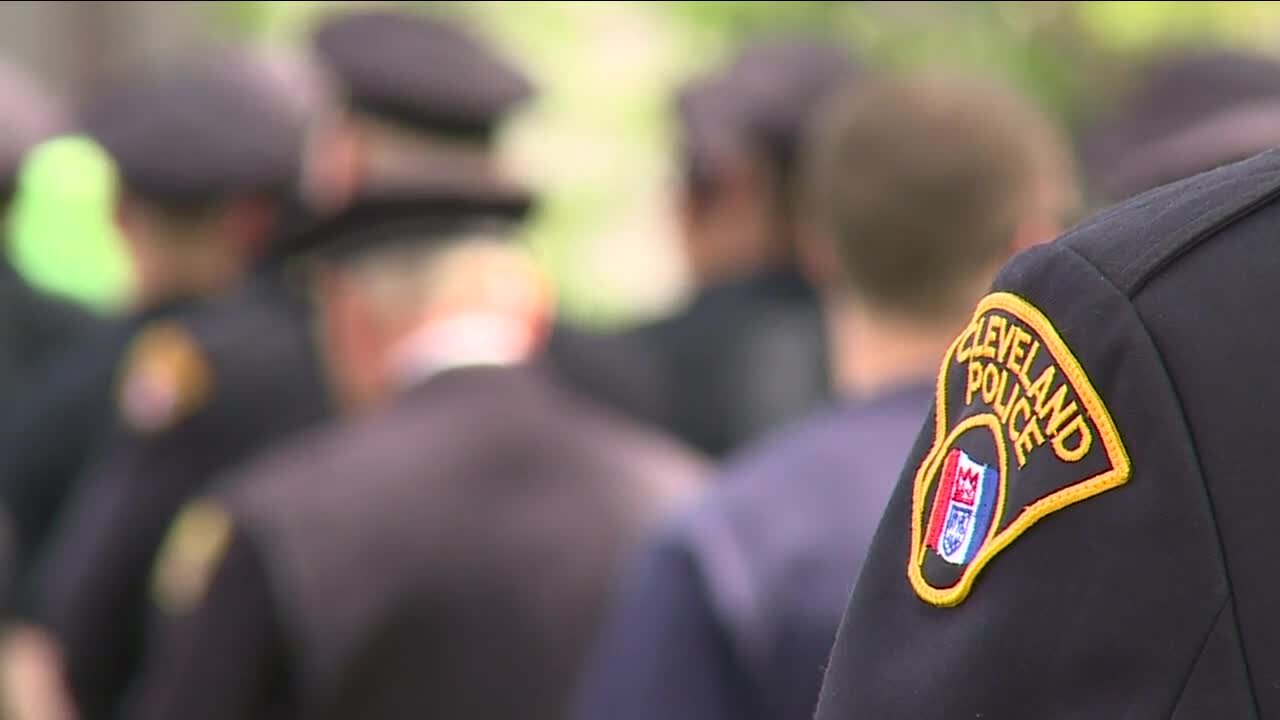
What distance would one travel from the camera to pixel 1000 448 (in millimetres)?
1185

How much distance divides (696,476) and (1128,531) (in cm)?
204

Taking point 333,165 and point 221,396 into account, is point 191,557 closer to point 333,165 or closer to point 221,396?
point 221,396

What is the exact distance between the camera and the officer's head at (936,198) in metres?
2.46

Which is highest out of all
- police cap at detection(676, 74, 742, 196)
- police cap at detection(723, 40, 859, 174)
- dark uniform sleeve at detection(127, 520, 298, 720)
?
police cap at detection(723, 40, 859, 174)

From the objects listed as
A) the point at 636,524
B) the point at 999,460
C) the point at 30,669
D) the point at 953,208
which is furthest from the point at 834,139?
the point at 30,669

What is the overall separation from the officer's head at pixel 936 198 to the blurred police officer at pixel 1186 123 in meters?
0.14

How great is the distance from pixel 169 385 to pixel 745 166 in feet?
4.53

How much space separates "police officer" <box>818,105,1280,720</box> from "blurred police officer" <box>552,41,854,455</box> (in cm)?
279

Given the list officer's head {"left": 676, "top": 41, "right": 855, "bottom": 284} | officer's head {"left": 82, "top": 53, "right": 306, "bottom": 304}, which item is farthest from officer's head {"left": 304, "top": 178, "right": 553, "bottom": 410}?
officer's head {"left": 676, "top": 41, "right": 855, "bottom": 284}

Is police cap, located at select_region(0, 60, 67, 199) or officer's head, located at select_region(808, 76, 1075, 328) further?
police cap, located at select_region(0, 60, 67, 199)

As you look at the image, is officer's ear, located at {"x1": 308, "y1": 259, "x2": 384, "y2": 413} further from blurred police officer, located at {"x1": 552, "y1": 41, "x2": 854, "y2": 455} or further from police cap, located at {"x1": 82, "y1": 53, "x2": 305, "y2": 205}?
police cap, located at {"x1": 82, "y1": 53, "x2": 305, "y2": 205}

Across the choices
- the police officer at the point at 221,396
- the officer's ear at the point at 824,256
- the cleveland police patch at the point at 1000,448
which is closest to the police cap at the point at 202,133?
the police officer at the point at 221,396

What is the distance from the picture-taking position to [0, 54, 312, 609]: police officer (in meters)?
4.14

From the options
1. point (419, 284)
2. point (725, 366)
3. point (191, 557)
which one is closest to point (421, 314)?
point (419, 284)
